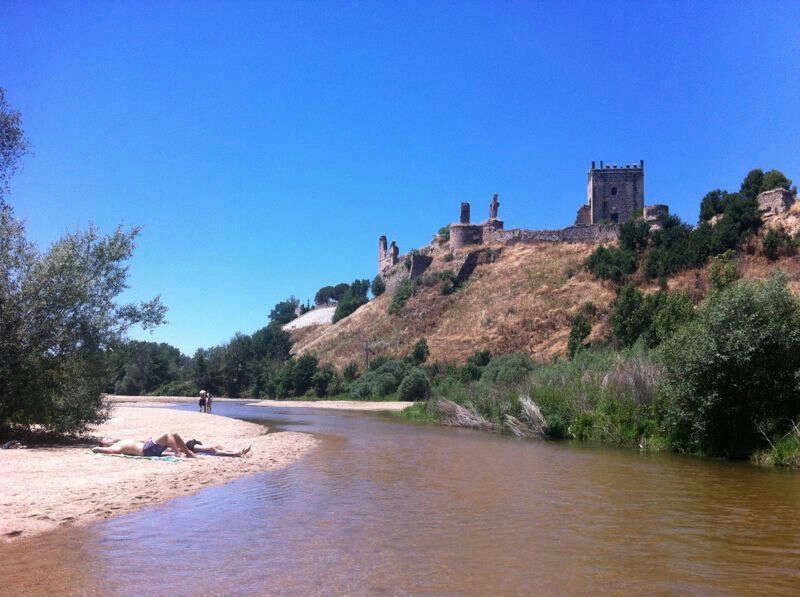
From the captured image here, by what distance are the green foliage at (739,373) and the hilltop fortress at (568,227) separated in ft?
223

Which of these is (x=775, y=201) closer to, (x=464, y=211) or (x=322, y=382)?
(x=464, y=211)

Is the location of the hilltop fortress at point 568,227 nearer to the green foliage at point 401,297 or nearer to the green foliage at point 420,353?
the green foliage at point 401,297

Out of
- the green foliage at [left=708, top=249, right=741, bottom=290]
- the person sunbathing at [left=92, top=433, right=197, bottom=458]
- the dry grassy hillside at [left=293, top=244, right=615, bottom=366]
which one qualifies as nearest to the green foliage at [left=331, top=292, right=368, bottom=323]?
the dry grassy hillside at [left=293, top=244, right=615, bottom=366]

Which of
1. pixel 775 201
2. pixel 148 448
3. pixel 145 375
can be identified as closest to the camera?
pixel 148 448

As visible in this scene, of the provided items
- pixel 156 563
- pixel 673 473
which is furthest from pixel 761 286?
pixel 156 563

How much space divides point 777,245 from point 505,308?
27474mm

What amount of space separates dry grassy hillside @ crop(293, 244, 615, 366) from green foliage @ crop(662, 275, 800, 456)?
33.8 meters

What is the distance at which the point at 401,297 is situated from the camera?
3410 inches

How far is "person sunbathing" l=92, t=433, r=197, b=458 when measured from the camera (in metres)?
15.8

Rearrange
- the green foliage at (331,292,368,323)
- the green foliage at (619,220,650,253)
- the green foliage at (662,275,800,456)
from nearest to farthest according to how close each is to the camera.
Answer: the green foliage at (662,275,800,456)
the green foliage at (619,220,650,253)
the green foliage at (331,292,368,323)

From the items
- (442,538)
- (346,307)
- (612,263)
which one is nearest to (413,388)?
(612,263)

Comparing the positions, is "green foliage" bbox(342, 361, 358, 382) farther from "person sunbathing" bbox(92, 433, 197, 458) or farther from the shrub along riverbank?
"person sunbathing" bbox(92, 433, 197, 458)

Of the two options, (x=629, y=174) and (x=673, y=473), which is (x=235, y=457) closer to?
(x=673, y=473)

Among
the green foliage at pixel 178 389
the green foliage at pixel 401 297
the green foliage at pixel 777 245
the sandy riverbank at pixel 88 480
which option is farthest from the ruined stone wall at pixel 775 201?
the green foliage at pixel 178 389
